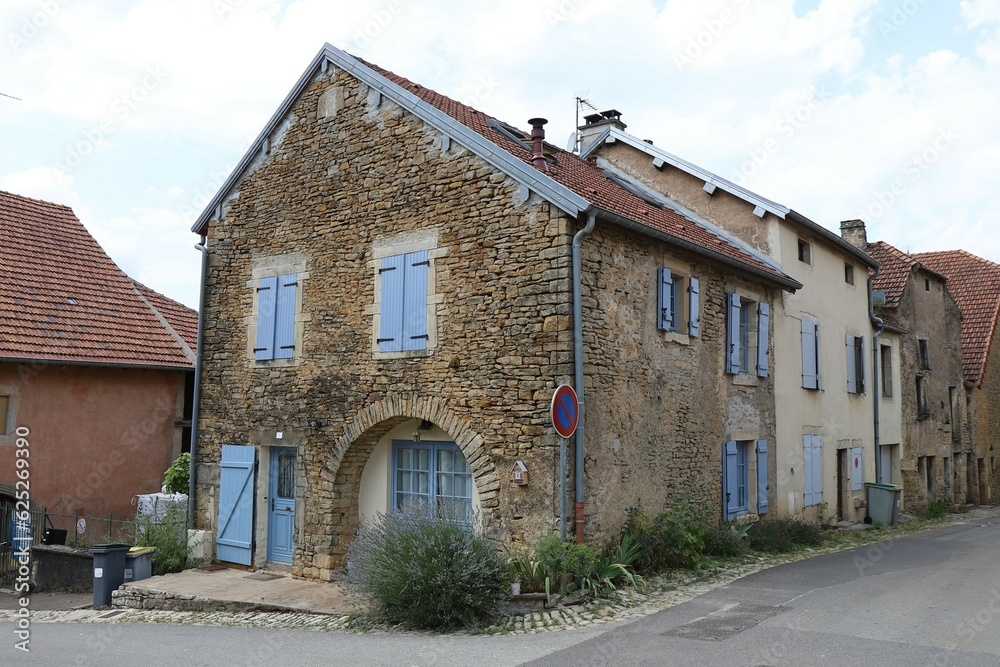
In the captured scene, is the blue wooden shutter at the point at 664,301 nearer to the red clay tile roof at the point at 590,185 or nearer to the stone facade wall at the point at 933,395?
the red clay tile roof at the point at 590,185

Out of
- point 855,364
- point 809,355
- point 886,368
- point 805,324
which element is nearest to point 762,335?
point 805,324

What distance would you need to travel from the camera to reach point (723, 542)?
36.6 feet

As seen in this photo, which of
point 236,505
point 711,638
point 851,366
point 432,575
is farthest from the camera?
point 851,366

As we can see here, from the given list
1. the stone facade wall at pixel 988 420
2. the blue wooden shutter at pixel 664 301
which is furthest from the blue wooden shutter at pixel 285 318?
the stone facade wall at pixel 988 420

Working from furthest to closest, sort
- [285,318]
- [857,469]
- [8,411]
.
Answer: [857,469] → [8,411] → [285,318]

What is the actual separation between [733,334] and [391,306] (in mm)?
5173

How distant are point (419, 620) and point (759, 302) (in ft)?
25.5

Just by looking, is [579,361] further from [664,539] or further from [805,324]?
[805,324]

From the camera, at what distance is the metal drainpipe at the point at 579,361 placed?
8961 millimetres

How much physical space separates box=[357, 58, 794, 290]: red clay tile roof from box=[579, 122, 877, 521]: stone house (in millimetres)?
613

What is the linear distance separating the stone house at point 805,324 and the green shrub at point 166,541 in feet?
30.4

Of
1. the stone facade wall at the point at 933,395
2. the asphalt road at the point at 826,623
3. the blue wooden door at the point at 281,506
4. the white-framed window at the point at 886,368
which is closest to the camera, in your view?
the asphalt road at the point at 826,623

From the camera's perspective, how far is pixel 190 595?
409 inches

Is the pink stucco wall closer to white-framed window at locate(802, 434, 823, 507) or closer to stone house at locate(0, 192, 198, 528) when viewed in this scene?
stone house at locate(0, 192, 198, 528)
